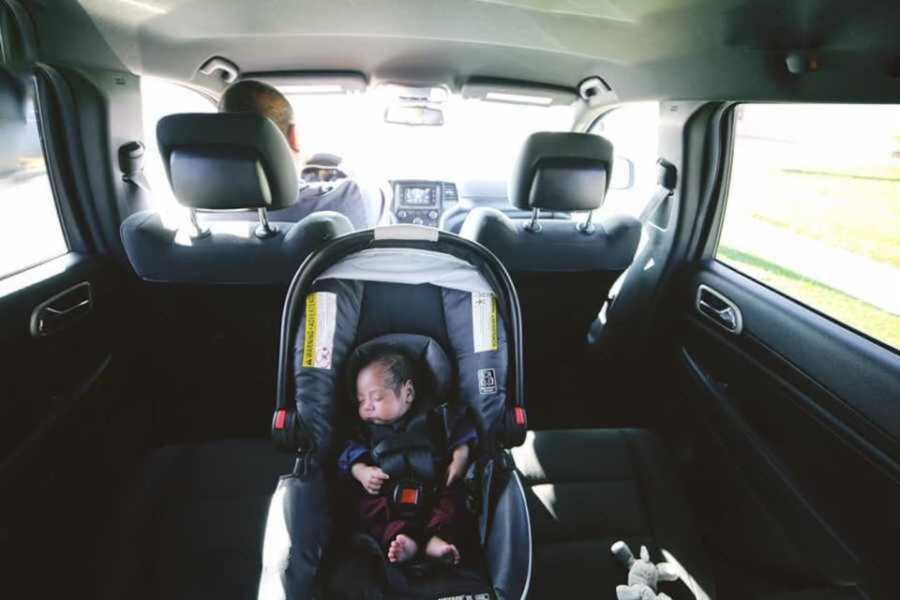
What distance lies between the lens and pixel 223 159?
214 centimetres

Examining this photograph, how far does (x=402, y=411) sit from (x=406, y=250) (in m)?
0.66

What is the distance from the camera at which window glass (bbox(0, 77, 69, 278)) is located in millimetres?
2332

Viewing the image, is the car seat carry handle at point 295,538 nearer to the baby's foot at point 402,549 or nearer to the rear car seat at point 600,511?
the baby's foot at point 402,549

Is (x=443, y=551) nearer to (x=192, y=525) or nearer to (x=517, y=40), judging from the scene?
(x=192, y=525)

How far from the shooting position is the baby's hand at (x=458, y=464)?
1970 mm

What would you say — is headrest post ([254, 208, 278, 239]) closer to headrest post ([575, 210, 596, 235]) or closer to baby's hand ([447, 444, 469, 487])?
baby's hand ([447, 444, 469, 487])

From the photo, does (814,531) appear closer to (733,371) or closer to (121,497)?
(733,371)

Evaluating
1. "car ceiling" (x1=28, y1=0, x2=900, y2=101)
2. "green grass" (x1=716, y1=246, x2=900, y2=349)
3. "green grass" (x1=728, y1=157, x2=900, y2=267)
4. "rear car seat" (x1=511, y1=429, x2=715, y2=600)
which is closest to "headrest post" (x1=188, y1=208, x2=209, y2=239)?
"car ceiling" (x1=28, y1=0, x2=900, y2=101)

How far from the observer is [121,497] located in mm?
2393

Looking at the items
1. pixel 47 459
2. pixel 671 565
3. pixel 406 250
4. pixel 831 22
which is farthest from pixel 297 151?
pixel 671 565

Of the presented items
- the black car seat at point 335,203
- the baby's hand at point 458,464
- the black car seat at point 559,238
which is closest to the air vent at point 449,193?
the black car seat at point 335,203

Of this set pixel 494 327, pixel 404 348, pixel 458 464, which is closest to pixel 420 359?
pixel 404 348

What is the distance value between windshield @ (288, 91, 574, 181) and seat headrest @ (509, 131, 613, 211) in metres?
1.96

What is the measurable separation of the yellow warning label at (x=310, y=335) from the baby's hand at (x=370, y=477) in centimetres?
46
